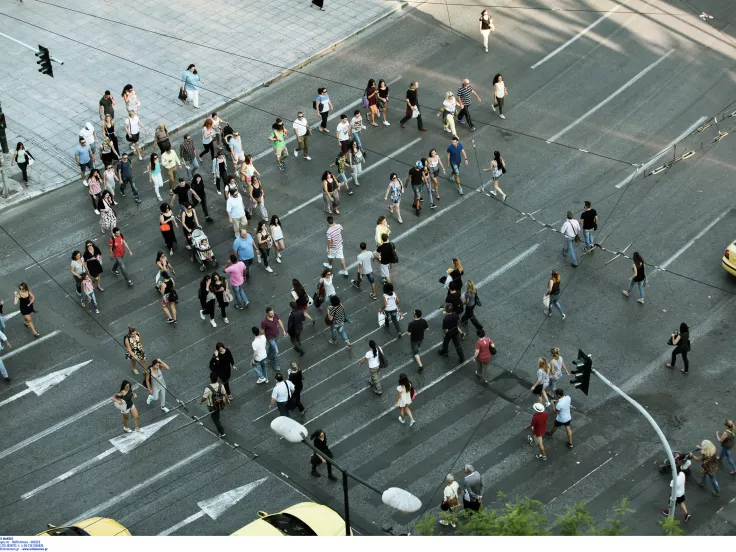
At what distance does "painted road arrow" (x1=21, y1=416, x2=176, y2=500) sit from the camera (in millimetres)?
27453

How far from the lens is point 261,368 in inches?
1161

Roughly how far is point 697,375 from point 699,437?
1.93 m

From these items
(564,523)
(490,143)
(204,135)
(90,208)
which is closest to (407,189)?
(490,143)

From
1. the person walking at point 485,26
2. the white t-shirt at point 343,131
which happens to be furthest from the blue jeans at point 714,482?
the person walking at point 485,26

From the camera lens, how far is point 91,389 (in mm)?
29797

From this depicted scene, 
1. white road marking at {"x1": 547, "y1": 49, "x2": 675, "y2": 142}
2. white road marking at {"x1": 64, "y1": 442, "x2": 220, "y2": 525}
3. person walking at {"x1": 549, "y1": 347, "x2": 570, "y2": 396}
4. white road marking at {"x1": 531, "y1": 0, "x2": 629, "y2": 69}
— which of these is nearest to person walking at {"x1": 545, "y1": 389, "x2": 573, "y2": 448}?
person walking at {"x1": 549, "y1": 347, "x2": 570, "y2": 396}

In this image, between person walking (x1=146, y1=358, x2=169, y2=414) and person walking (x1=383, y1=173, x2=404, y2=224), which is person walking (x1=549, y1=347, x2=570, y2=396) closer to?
person walking (x1=383, y1=173, x2=404, y2=224)

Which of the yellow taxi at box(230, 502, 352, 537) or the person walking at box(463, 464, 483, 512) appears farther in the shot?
the person walking at box(463, 464, 483, 512)

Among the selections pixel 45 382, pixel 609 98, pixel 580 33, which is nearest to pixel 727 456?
pixel 45 382

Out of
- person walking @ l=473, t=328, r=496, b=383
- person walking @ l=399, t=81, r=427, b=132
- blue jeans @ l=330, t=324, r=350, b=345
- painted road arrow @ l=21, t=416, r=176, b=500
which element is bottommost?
painted road arrow @ l=21, t=416, r=176, b=500

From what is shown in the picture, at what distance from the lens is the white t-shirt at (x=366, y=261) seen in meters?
31.4

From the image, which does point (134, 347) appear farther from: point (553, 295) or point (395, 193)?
point (553, 295)

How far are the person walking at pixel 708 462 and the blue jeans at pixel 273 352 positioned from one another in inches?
356

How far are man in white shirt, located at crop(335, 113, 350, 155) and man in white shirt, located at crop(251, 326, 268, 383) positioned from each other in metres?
7.79
